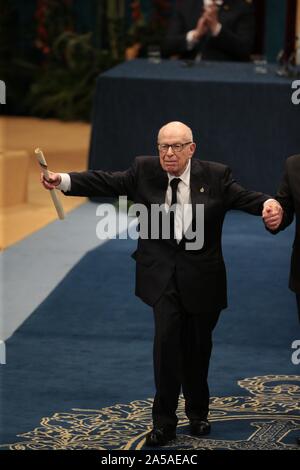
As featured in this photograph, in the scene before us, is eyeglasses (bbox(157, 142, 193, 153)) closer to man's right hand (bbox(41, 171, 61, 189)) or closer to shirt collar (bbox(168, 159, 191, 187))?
shirt collar (bbox(168, 159, 191, 187))

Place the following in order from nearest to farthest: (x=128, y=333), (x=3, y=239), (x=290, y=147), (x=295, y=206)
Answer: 1. (x=295, y=206)
2. (x=128, y=333)
3. (x=3, y=239)
4. (x=290, y=147)

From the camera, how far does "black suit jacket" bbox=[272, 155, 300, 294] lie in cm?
573

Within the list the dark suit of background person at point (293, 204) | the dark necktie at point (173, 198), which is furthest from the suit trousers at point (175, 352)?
the dark suit of background person at point (293, 204)

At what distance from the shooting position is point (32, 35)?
16.8 m

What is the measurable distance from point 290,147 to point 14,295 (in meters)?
3.25

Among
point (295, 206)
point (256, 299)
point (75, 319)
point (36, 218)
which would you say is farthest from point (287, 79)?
point (295, 206)

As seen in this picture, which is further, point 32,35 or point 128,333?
point 32,35

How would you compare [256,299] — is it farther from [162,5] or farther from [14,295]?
[162,5]

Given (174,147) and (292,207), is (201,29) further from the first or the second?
(174,147)

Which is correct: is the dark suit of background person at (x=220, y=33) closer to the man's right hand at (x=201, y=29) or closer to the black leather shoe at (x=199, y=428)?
the man's right hand at (x=201, y=29)

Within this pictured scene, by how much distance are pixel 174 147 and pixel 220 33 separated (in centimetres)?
681

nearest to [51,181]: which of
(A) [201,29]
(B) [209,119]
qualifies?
(B) [209,119]

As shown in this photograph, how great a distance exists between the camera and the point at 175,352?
5.75 m

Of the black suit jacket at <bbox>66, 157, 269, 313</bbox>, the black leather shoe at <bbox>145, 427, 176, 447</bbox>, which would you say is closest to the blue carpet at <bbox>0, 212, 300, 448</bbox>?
the black leather shoe at <bbox>145, 427, 176, 447</bbox>
